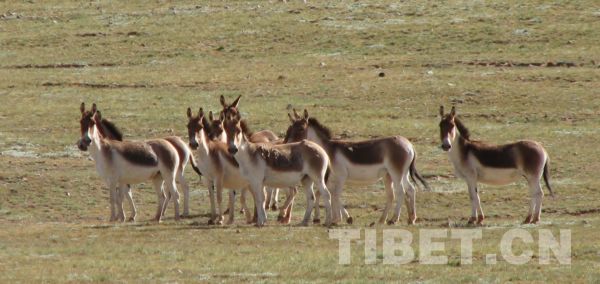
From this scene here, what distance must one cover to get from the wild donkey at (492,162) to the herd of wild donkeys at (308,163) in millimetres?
21

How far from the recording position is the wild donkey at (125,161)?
26.2m

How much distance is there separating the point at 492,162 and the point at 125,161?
783 centimetres

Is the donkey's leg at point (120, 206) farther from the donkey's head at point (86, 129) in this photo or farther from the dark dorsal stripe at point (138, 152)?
the donkey's head at point (86, 129)

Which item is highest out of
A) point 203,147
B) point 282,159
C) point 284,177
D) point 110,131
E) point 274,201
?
point 110,131

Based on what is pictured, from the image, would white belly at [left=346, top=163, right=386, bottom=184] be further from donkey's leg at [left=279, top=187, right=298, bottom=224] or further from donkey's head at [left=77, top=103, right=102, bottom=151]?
donkey's head at [left=77, top=103, right=102, bottom=151]

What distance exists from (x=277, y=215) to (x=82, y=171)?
695cm

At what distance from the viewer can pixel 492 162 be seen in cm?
2588

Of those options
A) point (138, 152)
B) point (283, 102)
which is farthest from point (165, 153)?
point (283, 102)

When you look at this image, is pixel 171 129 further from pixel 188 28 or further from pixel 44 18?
pixel 44 18

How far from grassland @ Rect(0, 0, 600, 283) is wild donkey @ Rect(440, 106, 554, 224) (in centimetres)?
72

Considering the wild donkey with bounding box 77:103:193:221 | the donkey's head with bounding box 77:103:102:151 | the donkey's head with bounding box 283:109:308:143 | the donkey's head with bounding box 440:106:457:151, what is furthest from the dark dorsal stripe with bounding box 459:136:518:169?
the donkey's head with bounding box 77:103:102:151

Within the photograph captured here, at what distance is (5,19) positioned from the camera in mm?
60344

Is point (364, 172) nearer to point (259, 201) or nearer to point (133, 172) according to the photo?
point (259, 201)

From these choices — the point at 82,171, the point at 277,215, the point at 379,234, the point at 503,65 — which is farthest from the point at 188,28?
the point at 379,234
